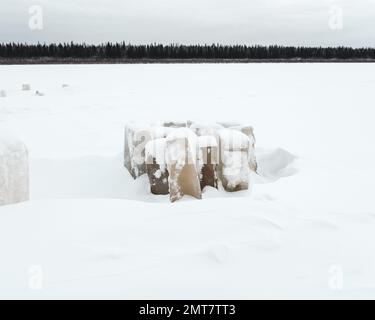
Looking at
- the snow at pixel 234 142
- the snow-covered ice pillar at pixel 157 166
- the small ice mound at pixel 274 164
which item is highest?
the snow at pixel 234 142

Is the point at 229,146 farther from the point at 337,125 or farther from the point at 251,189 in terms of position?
the point at 337,125

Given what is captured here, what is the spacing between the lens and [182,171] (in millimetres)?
2992

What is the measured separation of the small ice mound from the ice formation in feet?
6.40

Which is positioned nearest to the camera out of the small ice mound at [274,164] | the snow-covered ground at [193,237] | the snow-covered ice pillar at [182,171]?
the snow-covered ground at [193,237]

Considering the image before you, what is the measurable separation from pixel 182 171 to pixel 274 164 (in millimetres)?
1733

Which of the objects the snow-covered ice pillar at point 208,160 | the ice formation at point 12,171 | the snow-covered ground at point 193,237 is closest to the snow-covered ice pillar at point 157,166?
the snow-covered ground at point 193,237

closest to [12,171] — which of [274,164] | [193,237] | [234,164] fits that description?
[193,237]

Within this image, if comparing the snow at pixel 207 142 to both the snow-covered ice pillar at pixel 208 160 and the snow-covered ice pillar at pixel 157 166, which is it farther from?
the snow-covered ice pillar at pixel 157 166

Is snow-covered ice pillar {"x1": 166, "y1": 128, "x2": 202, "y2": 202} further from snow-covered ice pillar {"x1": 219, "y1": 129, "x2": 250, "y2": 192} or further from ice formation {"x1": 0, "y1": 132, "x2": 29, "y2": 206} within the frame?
ice formation {"x1": 0, "y1": 132, "x2": 29, "y2": 206}

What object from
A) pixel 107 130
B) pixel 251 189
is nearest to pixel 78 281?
pixel 251 189

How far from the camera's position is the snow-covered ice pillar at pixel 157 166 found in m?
3.30

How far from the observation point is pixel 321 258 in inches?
76.0
